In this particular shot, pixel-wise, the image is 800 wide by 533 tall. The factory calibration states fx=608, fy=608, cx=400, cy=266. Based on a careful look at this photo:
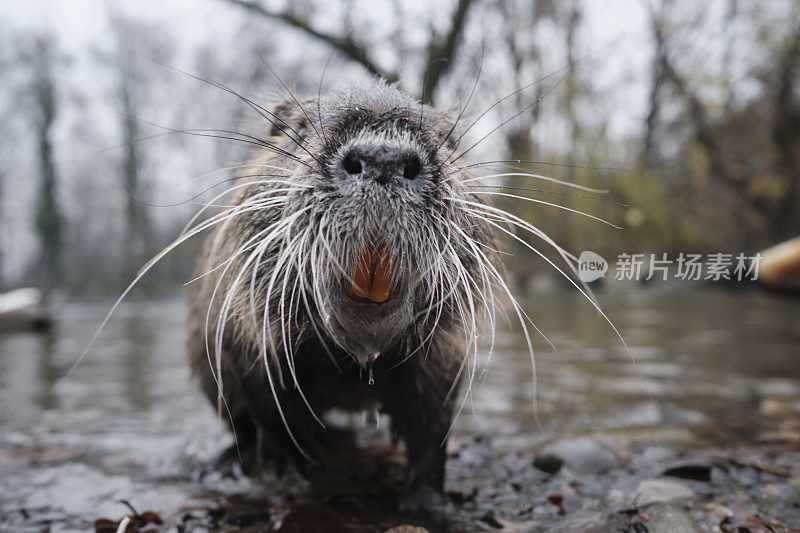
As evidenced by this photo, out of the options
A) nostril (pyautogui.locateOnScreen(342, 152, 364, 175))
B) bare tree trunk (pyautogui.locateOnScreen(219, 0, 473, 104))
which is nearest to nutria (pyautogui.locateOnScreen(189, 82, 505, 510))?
nostril (pyautogui.locateOnScreen(342, 152, 364, 175))

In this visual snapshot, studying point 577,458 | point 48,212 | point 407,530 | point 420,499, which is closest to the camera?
point 407,530

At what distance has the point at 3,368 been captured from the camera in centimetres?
516

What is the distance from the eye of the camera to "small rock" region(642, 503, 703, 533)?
1.66 metres

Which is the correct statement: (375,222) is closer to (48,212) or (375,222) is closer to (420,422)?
(420,422)

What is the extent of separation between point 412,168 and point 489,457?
1.49m

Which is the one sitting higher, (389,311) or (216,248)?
(216,248)

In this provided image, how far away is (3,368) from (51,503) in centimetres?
384

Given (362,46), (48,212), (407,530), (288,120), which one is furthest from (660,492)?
(48,212)

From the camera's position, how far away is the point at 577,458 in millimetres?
2342

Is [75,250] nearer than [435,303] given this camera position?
No

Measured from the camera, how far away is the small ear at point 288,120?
2096 millimetres

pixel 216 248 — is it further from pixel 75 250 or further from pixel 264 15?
pixel 75 250

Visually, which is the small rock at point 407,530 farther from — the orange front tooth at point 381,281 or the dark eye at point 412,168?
the dark eye at point 412,168

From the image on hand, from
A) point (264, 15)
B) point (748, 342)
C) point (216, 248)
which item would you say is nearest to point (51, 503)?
point (216, 248)
